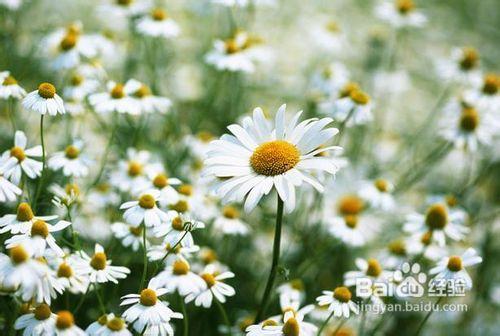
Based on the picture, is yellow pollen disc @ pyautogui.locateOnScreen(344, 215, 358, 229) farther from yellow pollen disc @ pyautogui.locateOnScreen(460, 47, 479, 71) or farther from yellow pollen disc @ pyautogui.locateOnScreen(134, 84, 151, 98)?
yellow pollen disc @ pyautogui.locateOnScreen(460, 47, 479, 71)

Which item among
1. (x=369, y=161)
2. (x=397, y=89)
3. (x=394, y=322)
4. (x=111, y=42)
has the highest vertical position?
(x=111, y=42)

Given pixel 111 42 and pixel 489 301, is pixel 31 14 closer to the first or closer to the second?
pixel 111 42

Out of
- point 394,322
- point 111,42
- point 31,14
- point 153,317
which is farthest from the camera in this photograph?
point 31,14

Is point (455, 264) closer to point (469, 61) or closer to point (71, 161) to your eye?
point (71, 161)

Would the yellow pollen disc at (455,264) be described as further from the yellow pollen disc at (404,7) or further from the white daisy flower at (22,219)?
the yellow pollen disc at (404,7)

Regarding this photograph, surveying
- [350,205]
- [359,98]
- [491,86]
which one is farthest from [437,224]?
[491,86]

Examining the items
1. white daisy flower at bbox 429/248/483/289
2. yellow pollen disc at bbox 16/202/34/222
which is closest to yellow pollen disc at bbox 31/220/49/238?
yellow pollen disc at bbox 16/202/34/222

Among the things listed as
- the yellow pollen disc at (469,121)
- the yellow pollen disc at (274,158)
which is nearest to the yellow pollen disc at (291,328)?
the yellow pollen disc at (274,158)

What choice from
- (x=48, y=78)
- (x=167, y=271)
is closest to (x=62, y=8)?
(x=48, y=78)
